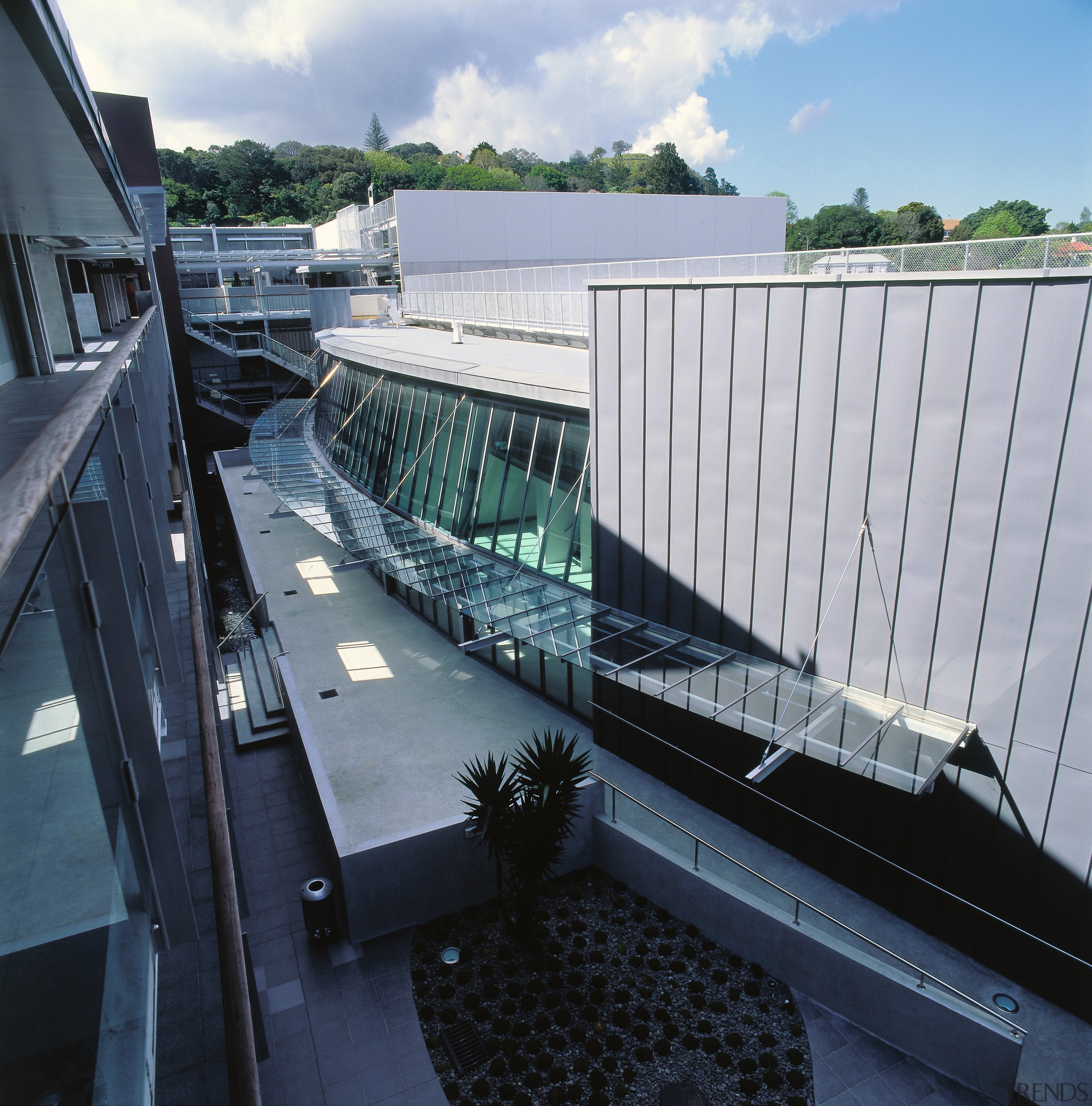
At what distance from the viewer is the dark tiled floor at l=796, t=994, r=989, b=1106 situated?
325 inches

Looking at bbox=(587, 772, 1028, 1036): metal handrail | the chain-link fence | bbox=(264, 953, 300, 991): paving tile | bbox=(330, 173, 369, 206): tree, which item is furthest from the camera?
bbox=(330, 173, 369, 206): tree

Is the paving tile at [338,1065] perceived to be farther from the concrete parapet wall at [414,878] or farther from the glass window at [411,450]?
the glass window at [411,450]

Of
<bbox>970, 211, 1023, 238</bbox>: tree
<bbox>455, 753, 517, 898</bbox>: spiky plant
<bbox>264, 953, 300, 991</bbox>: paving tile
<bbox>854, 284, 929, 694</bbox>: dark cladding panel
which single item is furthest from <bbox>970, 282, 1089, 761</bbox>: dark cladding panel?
<bbox>970, 211, 1023, 238</bbox>: tree

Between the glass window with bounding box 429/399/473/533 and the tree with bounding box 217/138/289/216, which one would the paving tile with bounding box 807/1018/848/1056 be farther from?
the tree with bounding box 217/138/289/216

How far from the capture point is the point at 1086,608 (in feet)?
25.3

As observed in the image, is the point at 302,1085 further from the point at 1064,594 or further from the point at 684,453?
the point at 1064,594

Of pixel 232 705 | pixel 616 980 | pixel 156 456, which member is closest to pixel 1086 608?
pixel 616 980

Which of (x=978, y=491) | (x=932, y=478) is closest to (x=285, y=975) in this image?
(x=932, y=478)

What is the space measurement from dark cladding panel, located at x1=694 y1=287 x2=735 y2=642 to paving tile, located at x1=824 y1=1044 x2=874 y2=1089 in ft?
16.9

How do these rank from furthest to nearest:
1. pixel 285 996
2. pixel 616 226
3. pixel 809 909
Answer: pixel 616 226, pixel 809 909, pixel 285 996

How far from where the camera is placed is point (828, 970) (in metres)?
9.23

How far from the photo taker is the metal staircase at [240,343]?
44.8 metres

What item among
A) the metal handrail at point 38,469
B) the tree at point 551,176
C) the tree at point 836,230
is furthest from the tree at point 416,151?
the metal handrail at point 38,469

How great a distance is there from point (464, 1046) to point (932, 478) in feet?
27.2
